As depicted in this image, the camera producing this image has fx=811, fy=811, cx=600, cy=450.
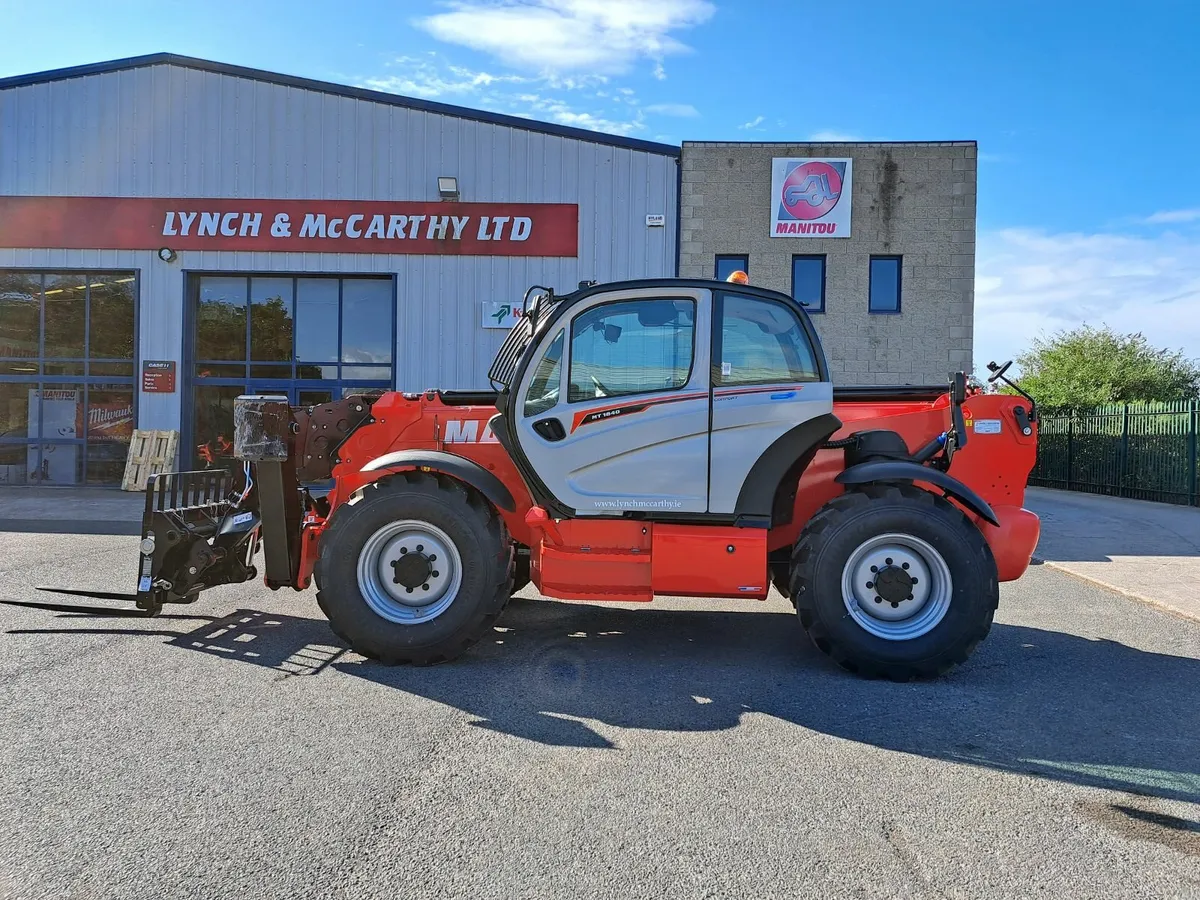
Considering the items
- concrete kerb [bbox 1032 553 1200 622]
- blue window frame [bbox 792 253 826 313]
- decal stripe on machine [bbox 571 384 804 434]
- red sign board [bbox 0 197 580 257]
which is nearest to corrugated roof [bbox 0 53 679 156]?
red sign board [bbox 0 197 580 257]

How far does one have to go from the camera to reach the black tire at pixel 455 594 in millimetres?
5012

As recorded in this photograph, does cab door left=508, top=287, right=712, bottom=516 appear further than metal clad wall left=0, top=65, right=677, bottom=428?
No

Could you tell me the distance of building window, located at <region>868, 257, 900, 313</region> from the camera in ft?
54.3

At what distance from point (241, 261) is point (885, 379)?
1323 cm

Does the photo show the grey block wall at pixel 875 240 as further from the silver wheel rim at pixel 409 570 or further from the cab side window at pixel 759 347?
the silver wheel rim at pixel 409 570

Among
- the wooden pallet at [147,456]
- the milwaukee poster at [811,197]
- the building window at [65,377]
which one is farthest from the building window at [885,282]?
the building window at [65,377]

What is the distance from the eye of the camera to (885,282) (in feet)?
54.4

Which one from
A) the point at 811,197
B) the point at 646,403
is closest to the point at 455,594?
the point at 646,403

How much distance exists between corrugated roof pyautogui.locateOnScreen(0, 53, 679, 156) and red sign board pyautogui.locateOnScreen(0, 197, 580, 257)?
150cm

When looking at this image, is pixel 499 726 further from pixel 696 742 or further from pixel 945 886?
pixel 945 886

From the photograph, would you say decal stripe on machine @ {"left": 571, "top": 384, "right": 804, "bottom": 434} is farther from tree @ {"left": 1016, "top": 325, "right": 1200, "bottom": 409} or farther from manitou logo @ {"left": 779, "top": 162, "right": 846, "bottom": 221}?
tree @ {"left": 1016, "top": 325, "right": 1200, "bottom": 409}

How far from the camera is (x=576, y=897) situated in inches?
102

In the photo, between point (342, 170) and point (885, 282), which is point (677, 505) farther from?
point (342, 170)

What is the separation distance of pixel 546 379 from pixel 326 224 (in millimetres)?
12706
